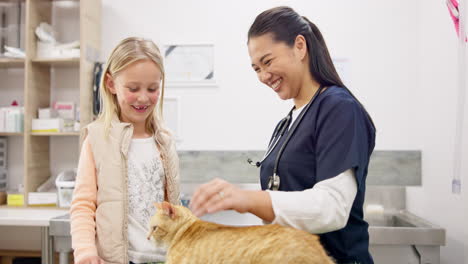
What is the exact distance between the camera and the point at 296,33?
34.0 inches

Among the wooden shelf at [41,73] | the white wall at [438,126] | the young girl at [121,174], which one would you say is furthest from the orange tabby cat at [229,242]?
the wooden shelf at [41,73]

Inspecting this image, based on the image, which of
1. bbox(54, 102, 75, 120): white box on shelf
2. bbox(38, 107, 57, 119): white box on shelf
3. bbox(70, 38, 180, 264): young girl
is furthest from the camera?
bbox(54, 102, 75, 120): white box on shelf

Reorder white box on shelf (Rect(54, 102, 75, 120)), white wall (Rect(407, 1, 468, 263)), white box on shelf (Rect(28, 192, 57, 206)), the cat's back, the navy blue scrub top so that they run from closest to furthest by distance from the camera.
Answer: the cat's back, the navy blue scrub top, white wall (Rect(407, 1, 468, 263)), white box on shelf (Rect(28, 192, 57, 206)), white box on shelf (Rect(54, 102, 75, 120))

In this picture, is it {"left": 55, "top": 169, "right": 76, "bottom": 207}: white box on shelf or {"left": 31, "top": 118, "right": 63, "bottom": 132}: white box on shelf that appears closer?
{"left": 55, "top": 169, "right": 76, "bottom": 207}: white box on shelf

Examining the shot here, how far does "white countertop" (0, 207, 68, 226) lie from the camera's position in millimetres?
2229

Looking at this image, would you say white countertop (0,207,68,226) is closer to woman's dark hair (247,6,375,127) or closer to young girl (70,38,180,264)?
young girl (70,38,180,264)

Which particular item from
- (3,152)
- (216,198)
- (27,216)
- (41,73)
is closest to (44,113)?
(41,73)

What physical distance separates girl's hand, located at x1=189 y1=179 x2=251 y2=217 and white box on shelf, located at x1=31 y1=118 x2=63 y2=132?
2471 mm

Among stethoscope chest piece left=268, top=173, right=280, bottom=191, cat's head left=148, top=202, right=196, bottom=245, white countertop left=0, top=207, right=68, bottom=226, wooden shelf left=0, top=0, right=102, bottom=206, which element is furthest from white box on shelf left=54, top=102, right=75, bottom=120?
cat's head left=148, top=202, right=196, bottom=245

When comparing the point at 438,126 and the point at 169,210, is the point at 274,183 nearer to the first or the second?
the point at 169,210

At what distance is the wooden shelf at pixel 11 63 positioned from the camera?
2705 millimetres

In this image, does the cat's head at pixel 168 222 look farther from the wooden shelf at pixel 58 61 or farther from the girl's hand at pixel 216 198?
the wooden shelf at pixel 58 61

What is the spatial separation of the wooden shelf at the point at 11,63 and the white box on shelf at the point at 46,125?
17.6 inches

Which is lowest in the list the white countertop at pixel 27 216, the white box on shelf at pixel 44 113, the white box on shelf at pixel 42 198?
the white countertop at pixel 27 216
